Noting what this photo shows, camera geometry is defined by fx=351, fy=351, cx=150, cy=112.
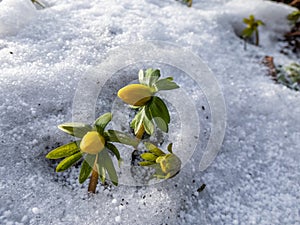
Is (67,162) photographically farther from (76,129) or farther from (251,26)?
(251,26)

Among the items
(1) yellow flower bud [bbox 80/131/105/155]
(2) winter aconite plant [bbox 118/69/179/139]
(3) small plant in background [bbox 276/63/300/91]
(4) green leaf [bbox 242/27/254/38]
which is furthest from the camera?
(4) green leaf [bbox 242/27/254/38]

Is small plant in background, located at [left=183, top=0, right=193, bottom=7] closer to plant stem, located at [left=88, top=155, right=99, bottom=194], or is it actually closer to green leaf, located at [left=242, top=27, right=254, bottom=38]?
green leaf, located at [left=242, top=27, right=254, bottom=38]

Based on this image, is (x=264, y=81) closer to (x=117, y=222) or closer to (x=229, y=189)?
(x=229, y=189)

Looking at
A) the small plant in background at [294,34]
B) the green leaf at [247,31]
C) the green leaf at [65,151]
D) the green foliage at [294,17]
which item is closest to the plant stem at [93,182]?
the green leaf at [65,151]

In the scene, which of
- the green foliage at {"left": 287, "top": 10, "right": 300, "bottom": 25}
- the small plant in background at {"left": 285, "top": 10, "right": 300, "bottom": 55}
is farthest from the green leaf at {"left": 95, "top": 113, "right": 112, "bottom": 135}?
the green foliage at {"left": 287, "top": 10, "right": 300, "bottom": 25}

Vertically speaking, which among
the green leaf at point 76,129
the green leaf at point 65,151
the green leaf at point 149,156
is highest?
the green leaf at point 76,129

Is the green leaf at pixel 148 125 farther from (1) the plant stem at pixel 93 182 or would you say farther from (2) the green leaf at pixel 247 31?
(2) the green leaf at pixel 247 31
